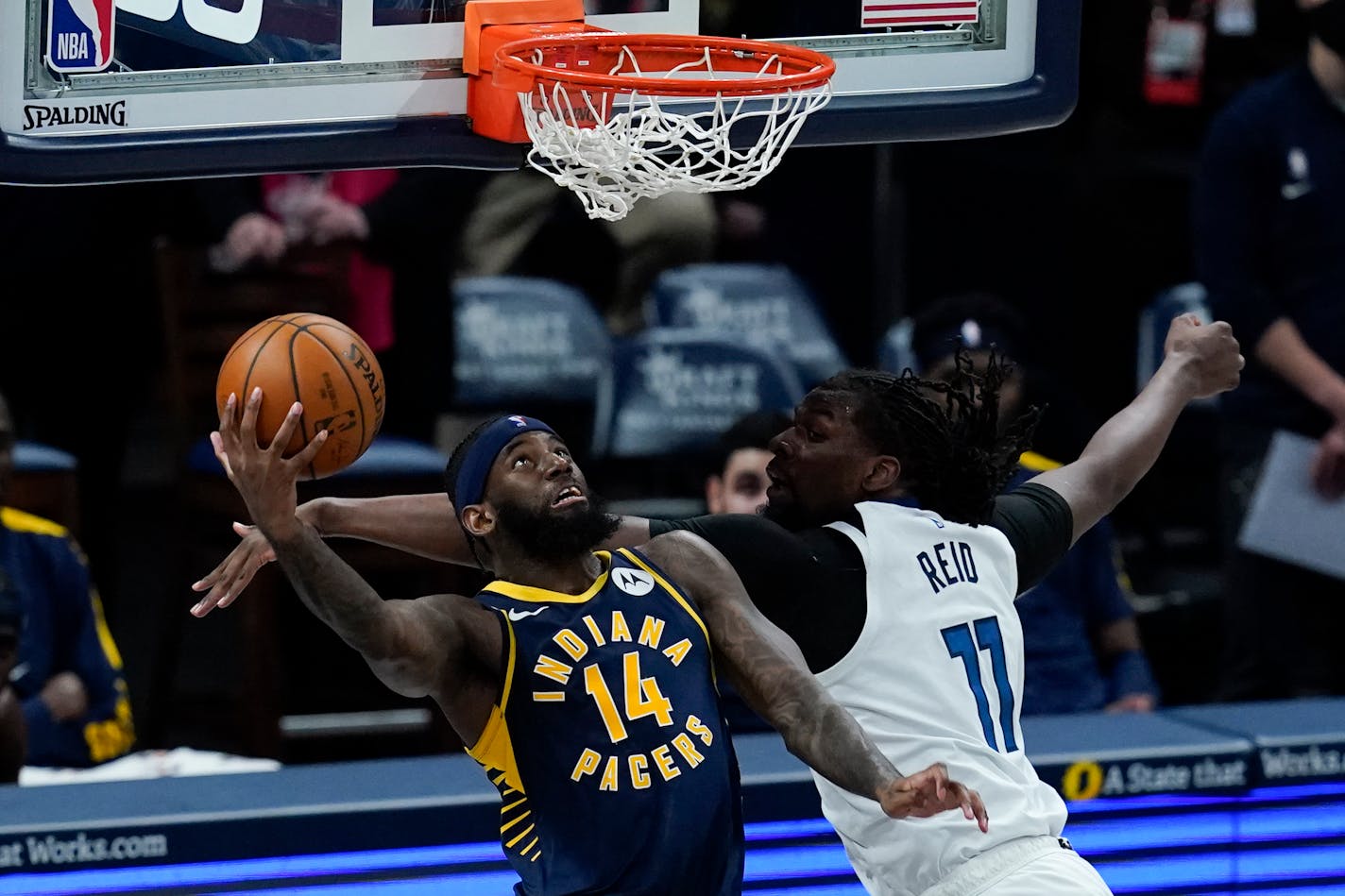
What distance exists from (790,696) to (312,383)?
1.05 meters

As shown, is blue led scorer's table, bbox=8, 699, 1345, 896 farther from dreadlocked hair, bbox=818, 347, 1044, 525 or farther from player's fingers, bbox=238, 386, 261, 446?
player's fingers, bbox=238, 386, 261, 446

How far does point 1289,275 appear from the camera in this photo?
6605 millimetres

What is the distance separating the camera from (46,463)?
6.65 meters

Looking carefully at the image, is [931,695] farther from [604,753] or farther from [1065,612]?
[1065,612]

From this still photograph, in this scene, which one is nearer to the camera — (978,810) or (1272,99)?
(978,810)

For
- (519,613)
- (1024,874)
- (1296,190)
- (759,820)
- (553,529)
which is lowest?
(759,820)

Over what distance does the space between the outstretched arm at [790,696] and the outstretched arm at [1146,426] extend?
3.01ft

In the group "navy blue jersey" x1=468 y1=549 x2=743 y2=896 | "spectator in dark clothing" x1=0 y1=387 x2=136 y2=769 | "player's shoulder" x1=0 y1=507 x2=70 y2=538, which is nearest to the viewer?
"navy blue jersey" x1=468 y1=549 x2=743 y2=896

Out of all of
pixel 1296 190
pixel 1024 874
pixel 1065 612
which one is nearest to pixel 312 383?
pixel 1024 874

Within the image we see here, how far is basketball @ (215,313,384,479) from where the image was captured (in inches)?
145

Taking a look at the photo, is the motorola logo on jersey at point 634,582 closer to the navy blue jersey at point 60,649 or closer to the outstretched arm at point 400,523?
the outstretched arm at point 400,523

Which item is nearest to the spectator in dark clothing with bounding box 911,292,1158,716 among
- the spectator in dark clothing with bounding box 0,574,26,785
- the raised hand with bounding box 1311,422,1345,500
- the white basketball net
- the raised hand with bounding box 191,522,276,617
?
the raised hand with bounding box 1311,422,1345,500

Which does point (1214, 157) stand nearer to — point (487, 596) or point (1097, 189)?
point (1097, 189)

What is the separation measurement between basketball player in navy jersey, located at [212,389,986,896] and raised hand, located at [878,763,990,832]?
0.10 m
